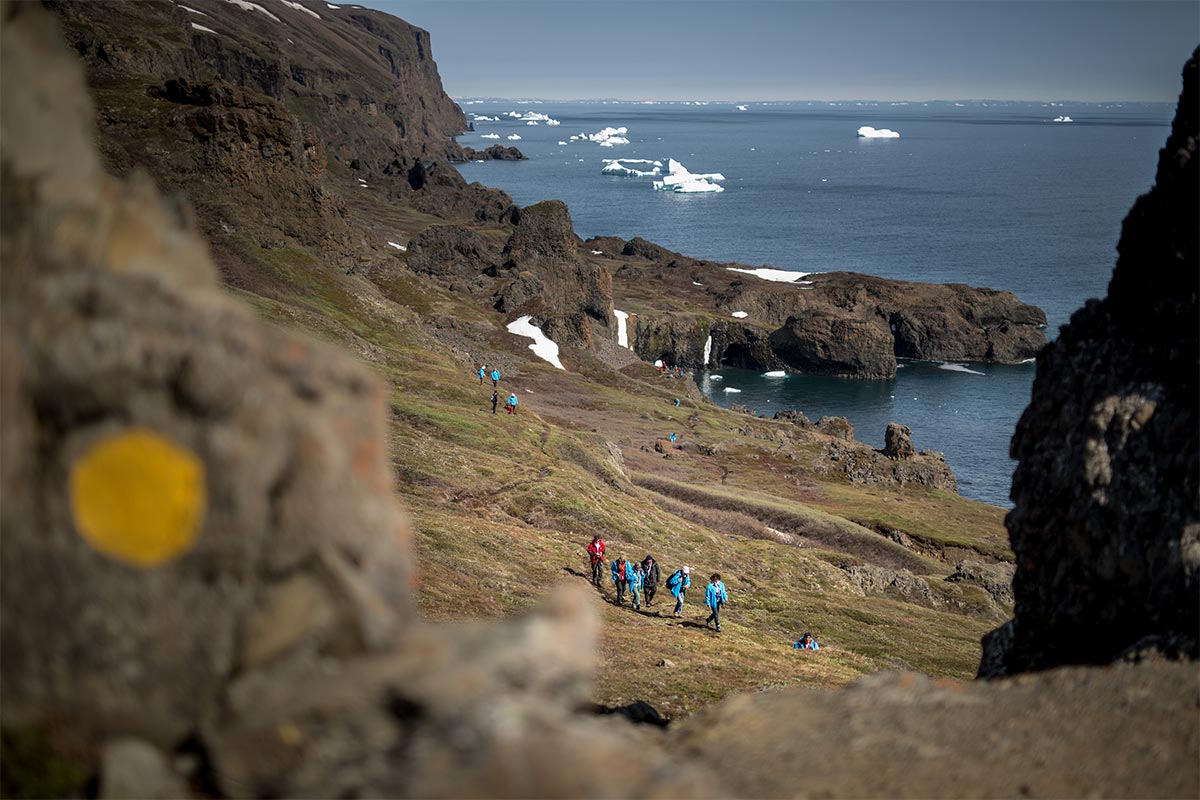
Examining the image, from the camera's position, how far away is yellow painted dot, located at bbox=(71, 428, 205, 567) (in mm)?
6203

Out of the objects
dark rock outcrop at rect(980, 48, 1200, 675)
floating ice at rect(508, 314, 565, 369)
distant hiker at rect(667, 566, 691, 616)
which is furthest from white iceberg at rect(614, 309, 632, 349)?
dark rock outcrop at rect(980, 48, 1200, 675)

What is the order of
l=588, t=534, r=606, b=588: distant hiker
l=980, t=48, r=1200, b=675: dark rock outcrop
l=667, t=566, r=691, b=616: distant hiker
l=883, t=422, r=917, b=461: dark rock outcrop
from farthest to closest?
l=883, t=422, r=917, b=461: dark rock outcrop → l=588, t=534, r=606, b=588: distant hiker → l=667, t=566, r=691, b=616: distant hiker → l=980, t=48, r=1200, b=675: dark rock outcrop

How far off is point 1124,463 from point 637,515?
102ft

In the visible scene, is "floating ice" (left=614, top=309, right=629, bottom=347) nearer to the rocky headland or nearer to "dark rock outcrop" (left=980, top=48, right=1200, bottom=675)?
the rocky headland

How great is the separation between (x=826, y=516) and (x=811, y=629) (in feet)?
75.2

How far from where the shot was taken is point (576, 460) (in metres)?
52.0

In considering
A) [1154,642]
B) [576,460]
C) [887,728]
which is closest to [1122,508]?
[1154,642]

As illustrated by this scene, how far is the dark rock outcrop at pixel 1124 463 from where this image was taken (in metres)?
15.1

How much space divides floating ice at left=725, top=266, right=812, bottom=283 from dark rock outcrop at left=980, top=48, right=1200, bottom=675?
153m

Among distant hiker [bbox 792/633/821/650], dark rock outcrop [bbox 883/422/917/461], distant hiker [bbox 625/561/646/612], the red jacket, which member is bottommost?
dark rock outcrop [bbox 883/422/917/461]

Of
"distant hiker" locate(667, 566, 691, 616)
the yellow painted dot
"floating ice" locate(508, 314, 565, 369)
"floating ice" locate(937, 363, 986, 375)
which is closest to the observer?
the yellow painted dot

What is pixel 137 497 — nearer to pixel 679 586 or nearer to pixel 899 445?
pixel 679 586

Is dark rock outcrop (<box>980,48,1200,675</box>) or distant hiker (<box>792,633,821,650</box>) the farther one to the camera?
distant hiker (<box>792,633,821,650</box>)

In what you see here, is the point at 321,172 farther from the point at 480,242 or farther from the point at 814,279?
the point at 814,279
